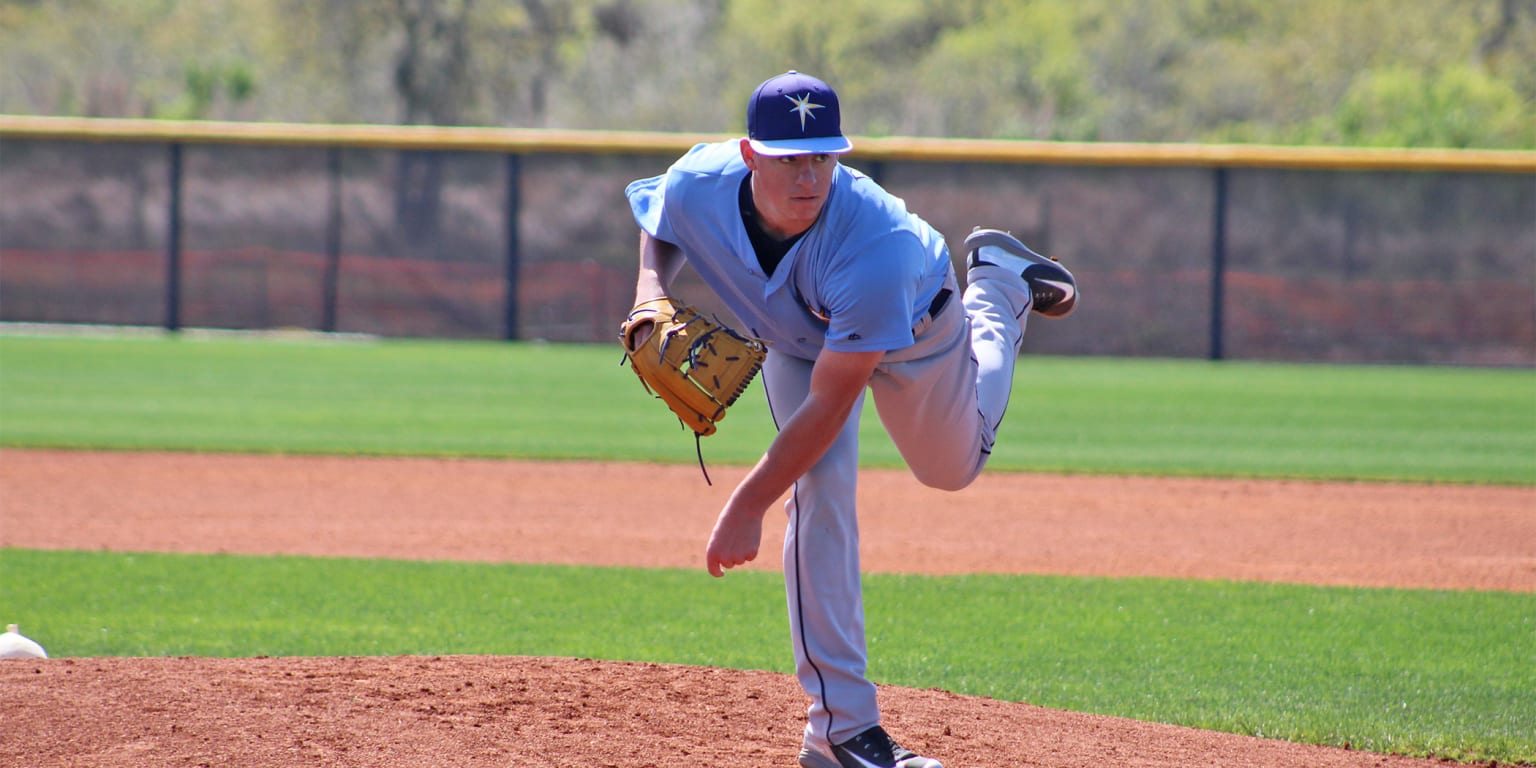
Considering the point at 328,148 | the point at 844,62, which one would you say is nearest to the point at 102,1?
the point at 844,62

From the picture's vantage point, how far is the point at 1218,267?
601 inches

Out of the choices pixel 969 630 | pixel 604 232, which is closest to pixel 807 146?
pixel 969 630

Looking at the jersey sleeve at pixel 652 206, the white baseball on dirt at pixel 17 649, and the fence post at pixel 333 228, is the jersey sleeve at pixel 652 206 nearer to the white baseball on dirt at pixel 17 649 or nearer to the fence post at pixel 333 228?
the white baseball on dirt at pixel 17 649

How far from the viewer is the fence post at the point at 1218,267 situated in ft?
Answer: 49.8

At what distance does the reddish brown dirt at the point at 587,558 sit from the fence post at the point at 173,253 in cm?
794

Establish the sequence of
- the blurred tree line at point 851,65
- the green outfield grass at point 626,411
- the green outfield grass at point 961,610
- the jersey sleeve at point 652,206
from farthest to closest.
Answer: the blurred tree line at point 851,65
the green outfield grass at point 626,411
the green outfield grass at point 961,610
the jersey sleeve at point 652,206

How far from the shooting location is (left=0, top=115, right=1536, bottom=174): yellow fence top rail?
15094 mm

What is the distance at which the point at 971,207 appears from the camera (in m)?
15.9

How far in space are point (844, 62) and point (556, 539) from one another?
30193 millimetres

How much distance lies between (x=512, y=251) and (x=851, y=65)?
2071 centimetres

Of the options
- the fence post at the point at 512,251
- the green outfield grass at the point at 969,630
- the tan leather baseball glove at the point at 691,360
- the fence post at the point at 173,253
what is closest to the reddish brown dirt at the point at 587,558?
the green outfield grass at the point at 969,630

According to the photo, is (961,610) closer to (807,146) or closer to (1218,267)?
(807,146)

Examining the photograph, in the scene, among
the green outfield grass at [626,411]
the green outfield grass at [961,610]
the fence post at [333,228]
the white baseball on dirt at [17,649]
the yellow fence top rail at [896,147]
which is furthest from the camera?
the fence post at [333,228]

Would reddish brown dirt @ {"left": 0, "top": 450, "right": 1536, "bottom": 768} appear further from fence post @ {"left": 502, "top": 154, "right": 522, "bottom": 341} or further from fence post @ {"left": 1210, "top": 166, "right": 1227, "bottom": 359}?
fence post @ {"left": 502, "top": 154, "right": 522, "bottom": 341}
